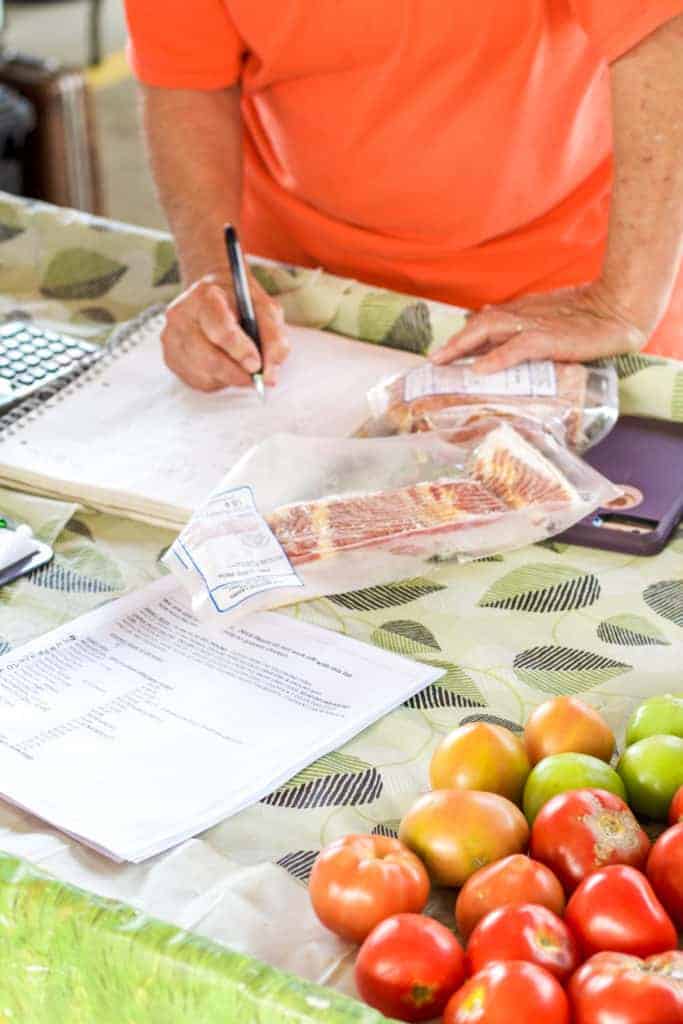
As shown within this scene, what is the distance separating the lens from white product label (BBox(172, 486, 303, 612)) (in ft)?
4.01

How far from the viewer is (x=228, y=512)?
1.30 metres

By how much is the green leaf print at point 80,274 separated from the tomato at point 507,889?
1.11 metres

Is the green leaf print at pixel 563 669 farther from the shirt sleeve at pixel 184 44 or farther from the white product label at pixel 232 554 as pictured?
the shirt sleeve at pixel 184 44

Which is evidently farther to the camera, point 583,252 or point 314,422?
point 583,252

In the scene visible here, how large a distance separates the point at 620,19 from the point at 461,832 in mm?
932

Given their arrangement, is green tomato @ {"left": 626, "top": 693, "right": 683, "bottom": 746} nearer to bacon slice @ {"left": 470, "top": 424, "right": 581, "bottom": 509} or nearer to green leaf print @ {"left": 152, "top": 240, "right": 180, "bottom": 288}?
bacon slice @ {"left": 470, "top": 424, "right": 581, "bottom": 509}

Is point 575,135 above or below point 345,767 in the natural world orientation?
above

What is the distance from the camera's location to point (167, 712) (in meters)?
1.09

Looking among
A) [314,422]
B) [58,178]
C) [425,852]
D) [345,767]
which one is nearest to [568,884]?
[425,852]

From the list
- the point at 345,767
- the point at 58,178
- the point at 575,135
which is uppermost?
the point at 575,135

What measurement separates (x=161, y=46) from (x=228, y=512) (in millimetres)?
750

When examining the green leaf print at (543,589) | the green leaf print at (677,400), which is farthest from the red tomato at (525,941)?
the green leaf print at (677,400)

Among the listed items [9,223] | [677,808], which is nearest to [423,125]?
[9,223]

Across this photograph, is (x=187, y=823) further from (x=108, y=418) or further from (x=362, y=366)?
(x=362, y=366)
